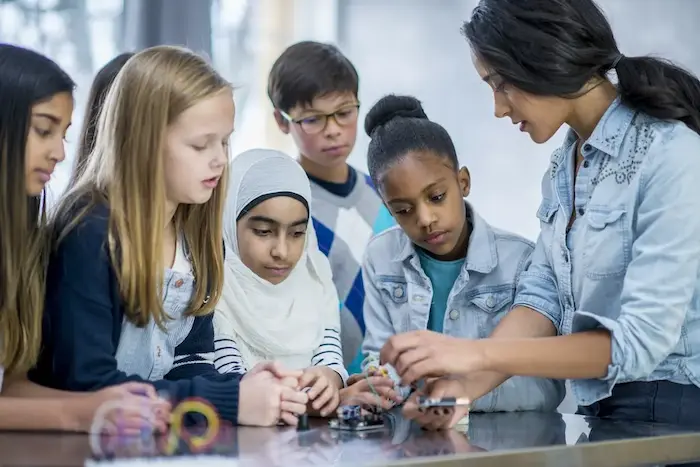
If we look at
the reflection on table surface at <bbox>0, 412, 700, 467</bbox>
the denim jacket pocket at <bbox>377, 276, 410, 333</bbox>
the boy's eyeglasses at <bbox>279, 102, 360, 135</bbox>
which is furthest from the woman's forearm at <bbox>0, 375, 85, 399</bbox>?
the boy's eyeglasses at <bbox>279, 102, 360, 135</bbox>

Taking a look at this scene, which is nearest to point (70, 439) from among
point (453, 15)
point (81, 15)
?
point (81, 15)

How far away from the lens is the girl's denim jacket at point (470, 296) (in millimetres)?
1864

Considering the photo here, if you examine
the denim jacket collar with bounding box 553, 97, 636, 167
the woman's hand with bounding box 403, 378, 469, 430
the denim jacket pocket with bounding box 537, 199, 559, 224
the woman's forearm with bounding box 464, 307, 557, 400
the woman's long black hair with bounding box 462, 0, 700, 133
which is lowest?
the woman's hand with bounding box 403, 378, 469, 430

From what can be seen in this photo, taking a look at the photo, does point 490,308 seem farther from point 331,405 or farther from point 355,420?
point 355,420

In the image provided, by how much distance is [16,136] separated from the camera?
56.9 inches

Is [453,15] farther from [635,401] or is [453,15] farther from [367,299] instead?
[635,401]

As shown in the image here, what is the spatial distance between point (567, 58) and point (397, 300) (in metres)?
0.63

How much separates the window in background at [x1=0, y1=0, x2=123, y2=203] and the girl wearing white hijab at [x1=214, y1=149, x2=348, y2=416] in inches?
36.8

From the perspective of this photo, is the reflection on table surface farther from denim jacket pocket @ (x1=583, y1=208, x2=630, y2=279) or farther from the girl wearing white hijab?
the girl wearing white hijab

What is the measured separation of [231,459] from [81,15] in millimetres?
2129

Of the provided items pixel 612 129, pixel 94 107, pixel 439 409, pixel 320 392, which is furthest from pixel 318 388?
pixel 94 107

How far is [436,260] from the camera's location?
6.62 ft

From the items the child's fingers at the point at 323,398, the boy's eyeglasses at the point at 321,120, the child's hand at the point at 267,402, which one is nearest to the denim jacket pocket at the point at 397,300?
the child's fingers at the point at 323,398

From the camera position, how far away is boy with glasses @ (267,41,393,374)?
2.44 metres
